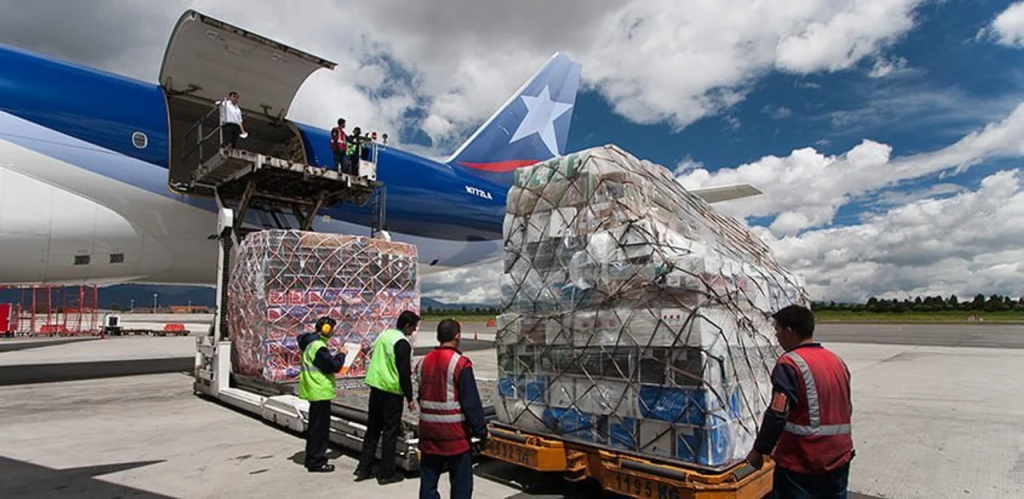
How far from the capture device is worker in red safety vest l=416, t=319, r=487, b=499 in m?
3.82

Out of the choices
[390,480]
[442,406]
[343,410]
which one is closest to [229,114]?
[343,410]

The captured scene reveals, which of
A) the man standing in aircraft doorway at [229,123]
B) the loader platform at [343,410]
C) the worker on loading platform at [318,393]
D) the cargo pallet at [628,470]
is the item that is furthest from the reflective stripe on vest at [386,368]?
the man standing in aircraft doorway at [229,123]

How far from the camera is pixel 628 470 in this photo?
427 cm


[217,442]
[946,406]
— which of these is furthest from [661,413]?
[946,406]

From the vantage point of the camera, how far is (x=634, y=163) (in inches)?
206

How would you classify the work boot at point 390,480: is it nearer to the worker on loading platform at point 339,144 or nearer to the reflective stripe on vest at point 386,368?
the reflective stripe on vest at point 386,368

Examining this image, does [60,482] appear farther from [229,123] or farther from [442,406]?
[229,123]

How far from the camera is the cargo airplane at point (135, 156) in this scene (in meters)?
9.23

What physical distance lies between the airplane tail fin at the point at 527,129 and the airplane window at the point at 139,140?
915 cm

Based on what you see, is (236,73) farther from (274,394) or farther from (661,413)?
(661,413)

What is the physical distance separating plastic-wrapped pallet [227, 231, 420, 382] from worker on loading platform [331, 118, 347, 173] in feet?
9.20

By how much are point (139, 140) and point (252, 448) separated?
680 cm

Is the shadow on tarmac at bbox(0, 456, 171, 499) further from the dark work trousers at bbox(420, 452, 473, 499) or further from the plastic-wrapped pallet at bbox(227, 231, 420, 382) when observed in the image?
the plastic-wrapped pallet at bbox(227, 231, 420, 382)

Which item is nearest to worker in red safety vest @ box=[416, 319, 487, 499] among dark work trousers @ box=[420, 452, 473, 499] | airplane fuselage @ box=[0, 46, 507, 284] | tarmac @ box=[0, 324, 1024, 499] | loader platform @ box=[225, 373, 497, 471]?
dark work trousers @ box=[420, 452, 473, 499]
